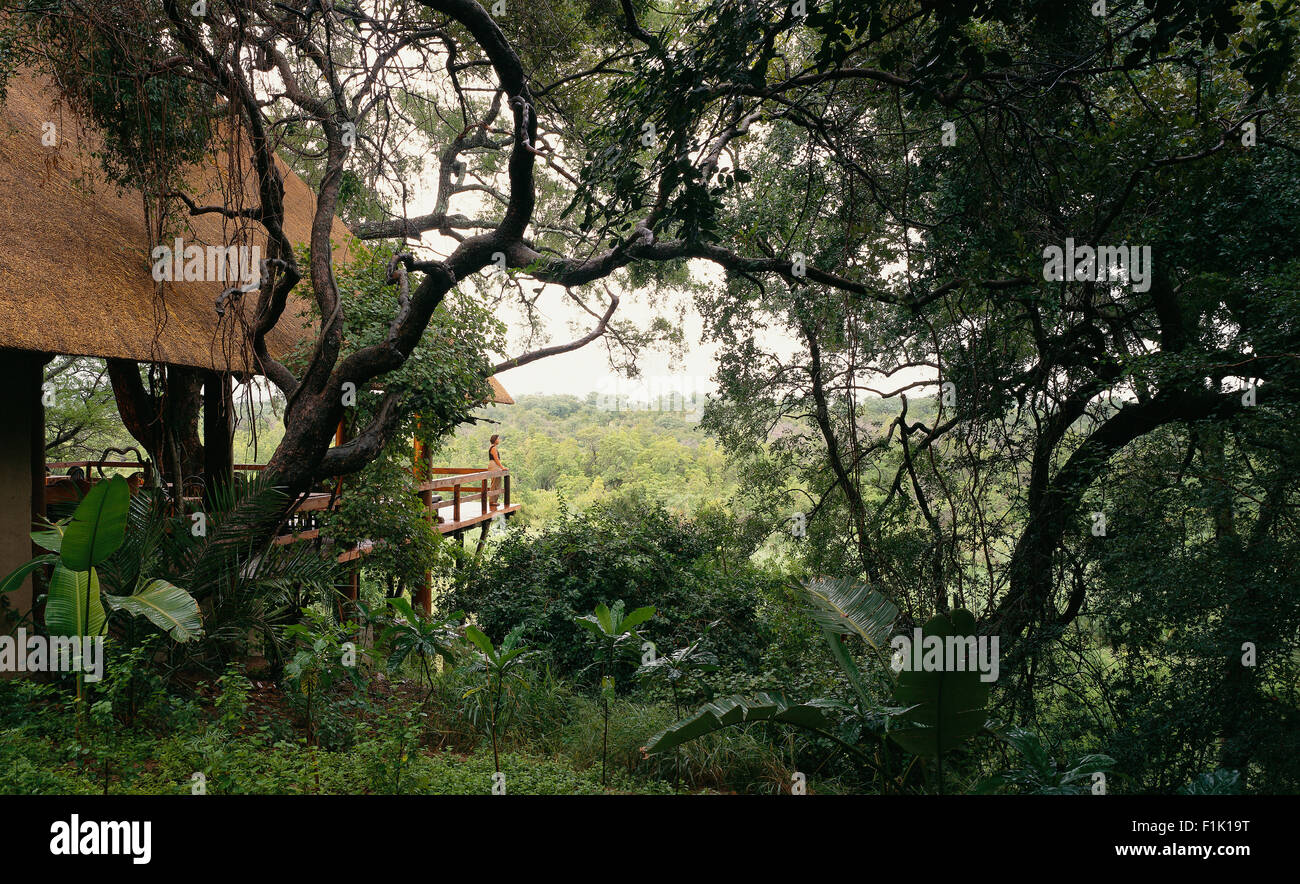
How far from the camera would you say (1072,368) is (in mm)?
4977

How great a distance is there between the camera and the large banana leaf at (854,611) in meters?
3.77

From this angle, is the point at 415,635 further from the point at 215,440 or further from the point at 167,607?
the point at 215,440

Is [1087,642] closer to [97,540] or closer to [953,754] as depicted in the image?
[953,754]

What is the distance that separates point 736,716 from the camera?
3.08 meters

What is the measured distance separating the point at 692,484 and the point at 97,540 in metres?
13.4

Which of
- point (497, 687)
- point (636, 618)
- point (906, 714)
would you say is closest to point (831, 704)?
point (906, 714)

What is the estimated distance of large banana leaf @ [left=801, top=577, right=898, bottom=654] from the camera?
12.4ft

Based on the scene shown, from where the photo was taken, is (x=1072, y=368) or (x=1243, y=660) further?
(x=1072, y=368)

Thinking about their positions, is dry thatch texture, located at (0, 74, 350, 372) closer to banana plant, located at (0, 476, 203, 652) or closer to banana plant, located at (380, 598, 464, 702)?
banana plant, located at (0, 476, 203, 652)

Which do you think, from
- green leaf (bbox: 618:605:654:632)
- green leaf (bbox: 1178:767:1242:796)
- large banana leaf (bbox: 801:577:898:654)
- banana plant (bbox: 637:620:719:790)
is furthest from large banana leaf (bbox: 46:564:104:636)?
green leaf (bbox: 1178:767:1242:796)

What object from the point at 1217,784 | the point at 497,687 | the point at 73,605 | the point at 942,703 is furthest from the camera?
the point at 497,687

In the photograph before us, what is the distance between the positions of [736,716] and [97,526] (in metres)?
3.50

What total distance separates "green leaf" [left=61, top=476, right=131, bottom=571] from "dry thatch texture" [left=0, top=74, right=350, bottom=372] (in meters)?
1.13
